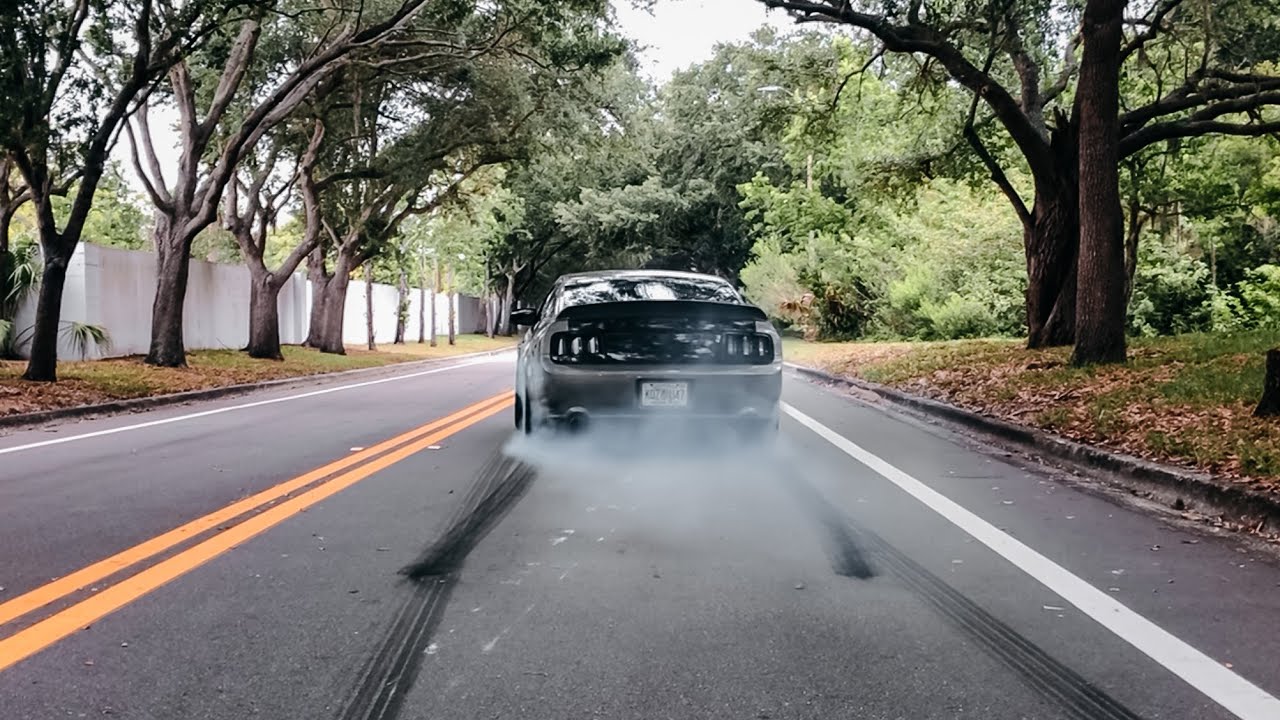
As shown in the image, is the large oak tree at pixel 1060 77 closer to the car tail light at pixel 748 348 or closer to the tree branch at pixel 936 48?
the tree branch at pixel 936 48

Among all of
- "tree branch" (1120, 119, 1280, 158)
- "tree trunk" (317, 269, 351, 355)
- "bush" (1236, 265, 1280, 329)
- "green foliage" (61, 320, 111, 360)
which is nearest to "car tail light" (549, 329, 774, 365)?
"tree branch" (1120, 119, 1280, 158)

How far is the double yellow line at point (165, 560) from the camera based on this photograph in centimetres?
383

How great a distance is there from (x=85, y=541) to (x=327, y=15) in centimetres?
1787

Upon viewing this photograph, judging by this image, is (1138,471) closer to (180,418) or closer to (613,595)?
(613,595)

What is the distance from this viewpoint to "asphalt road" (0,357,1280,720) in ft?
10.7

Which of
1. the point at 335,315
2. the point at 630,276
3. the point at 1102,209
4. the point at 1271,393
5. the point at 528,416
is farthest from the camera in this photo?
the point at 335,315

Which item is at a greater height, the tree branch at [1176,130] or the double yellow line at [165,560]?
the tree branch at [1176,130]

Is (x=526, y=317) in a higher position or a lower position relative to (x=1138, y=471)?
higher

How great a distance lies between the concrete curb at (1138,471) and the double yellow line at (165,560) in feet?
17.6

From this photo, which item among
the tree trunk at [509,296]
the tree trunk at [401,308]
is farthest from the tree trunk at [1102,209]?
the tree trunk at [509,296]

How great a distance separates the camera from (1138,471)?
7332 millimetres

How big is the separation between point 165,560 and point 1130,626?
4.16 m

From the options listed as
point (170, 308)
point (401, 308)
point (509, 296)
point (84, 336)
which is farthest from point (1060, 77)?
point (509, 296)

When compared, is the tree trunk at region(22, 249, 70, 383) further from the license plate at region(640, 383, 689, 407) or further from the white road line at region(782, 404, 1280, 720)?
the white road line at region(782, 404, 1280, 720)
